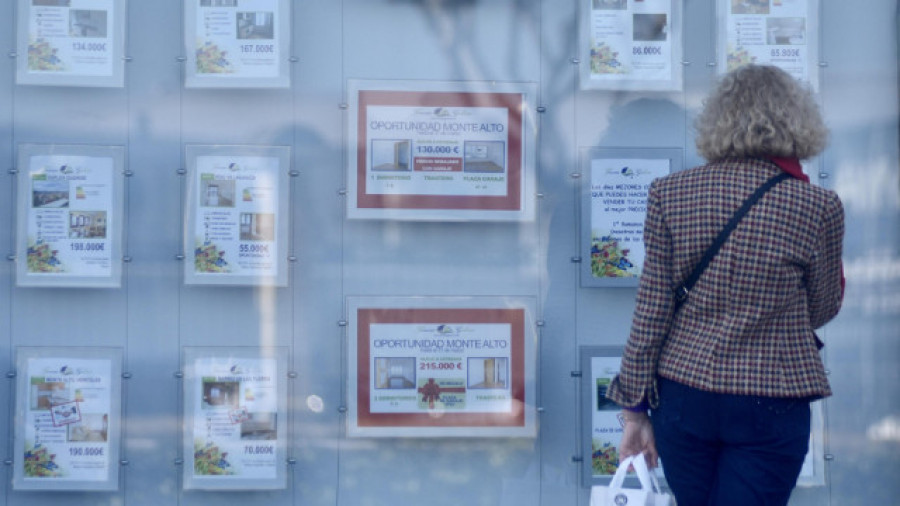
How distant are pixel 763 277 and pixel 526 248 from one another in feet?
4.01

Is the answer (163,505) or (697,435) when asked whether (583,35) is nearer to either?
(697,435)

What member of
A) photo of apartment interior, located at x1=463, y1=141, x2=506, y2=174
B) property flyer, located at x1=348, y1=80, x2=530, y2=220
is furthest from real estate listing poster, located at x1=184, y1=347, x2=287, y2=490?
photo of apartment interior, located at x1=463, y1=141, x2=506, y2=174

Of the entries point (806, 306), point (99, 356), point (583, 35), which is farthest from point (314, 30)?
point (806, 306)

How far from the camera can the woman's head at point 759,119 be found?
8.93ft

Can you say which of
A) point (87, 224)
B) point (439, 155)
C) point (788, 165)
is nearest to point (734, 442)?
point (788, 165)

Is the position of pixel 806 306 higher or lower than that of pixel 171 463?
higher

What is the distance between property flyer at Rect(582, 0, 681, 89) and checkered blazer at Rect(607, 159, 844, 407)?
1.04m

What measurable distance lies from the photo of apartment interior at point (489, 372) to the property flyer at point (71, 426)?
3.83 ft

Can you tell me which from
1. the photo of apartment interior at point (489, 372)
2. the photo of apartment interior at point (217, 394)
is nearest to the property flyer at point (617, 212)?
the photo of apartment interior at point (489, 372)

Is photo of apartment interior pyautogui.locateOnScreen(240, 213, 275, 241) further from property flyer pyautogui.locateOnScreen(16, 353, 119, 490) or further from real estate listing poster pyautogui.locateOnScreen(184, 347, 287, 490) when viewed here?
property flyer pyautogui.locateOnScreen(16, 353, 119, 490)

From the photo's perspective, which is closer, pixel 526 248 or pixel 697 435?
pixel 697 435

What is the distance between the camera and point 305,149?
3721 millimetres

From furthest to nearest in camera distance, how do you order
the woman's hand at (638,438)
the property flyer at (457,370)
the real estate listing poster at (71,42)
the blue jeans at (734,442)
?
the property flyer at (457,370) → the real estate listing poster at (71,42) → the woman's hand at (638,438) → the blue jeans at (734,442)

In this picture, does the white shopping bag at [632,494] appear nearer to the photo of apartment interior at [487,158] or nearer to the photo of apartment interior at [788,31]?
the photo of apartment interior at [487,158]
